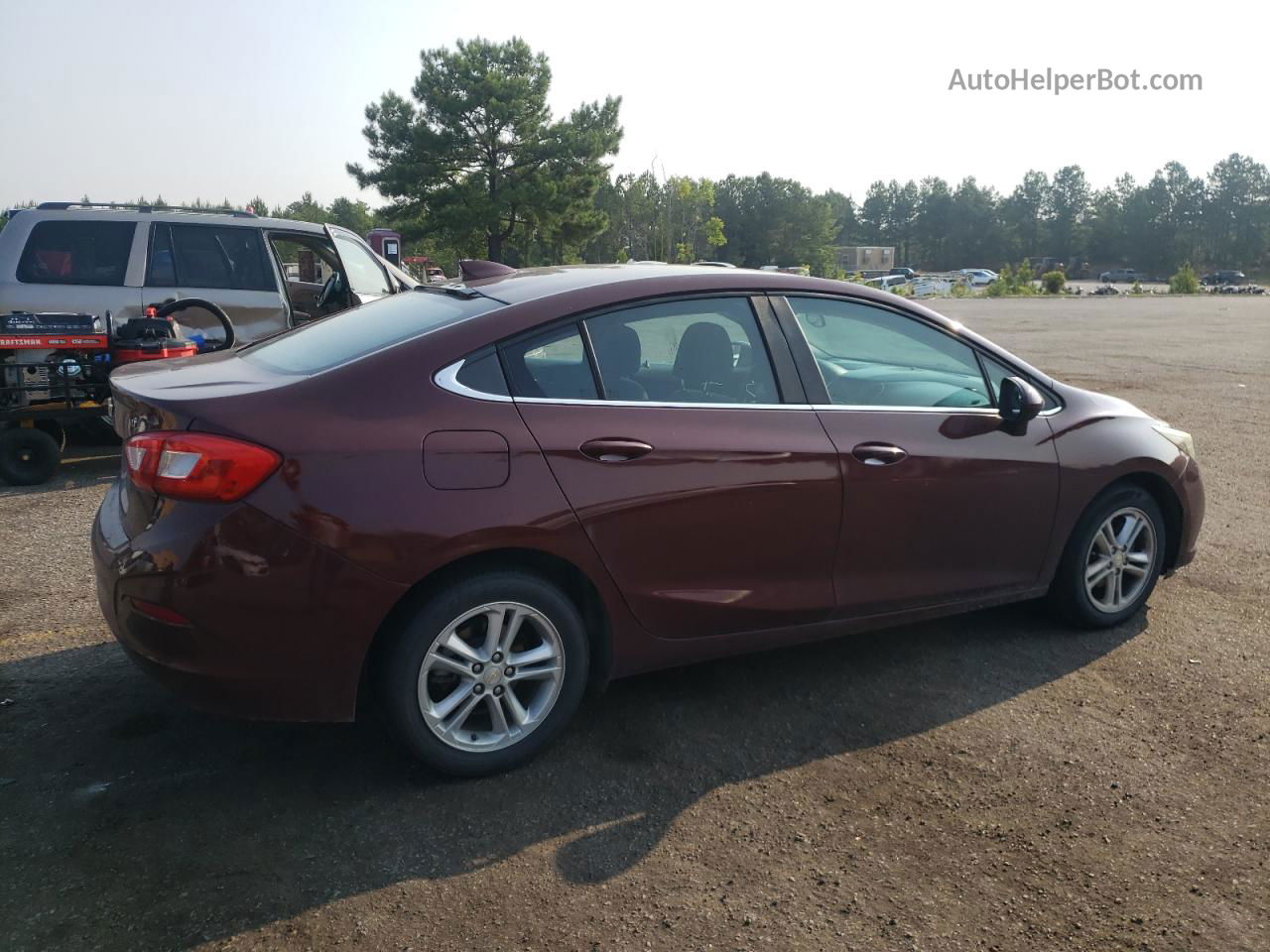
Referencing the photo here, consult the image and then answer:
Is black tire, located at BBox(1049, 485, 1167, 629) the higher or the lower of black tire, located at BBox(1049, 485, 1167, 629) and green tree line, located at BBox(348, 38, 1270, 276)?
the lower

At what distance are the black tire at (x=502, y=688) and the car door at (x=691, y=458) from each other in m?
0.24

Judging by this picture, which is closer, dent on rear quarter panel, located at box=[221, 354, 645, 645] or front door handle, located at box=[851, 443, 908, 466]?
dent on rear quarter panel, located at box=[221, 354, 645, 645]

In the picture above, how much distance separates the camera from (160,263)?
8648 millimetres

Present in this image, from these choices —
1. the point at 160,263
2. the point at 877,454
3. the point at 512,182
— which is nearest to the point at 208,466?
the point at 877,454

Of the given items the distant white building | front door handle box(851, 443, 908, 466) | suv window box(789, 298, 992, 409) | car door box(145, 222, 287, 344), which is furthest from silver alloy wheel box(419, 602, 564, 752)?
the distant white building

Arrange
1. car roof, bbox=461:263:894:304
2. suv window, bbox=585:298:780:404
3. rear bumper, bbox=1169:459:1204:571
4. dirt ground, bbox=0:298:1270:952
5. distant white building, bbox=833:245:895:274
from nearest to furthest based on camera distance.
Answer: dirt ground, bbox=0:298:1270:952
suv window, bbox=585:298:780:404
car roof, bbox=461:263:894:304
rear bumper, bbox=1169:459:1204:571
distant white building, bbox=833:245:895:274

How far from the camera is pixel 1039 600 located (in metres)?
4.91

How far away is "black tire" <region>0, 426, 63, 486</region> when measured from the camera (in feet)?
24.6

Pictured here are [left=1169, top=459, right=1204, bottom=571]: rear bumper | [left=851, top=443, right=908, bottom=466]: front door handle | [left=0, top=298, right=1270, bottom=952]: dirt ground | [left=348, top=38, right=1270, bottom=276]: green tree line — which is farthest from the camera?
[left=348, top=38, right=1270, bottom=276]: green tree line

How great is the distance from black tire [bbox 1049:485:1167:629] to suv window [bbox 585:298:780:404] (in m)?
1.73

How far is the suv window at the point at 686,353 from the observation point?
363 centimetres

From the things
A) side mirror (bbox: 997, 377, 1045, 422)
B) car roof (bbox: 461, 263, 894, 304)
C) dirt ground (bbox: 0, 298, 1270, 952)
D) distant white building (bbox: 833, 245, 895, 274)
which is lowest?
dirt ground (bbox: 0, 298, 1270, 952)

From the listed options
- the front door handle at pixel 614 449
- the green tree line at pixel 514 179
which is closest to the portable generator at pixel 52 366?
the front door handle at pixel 614 449

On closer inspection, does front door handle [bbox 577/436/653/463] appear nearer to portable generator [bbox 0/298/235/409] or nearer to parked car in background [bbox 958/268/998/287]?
portable generator [bbox 0/298/235/409]
